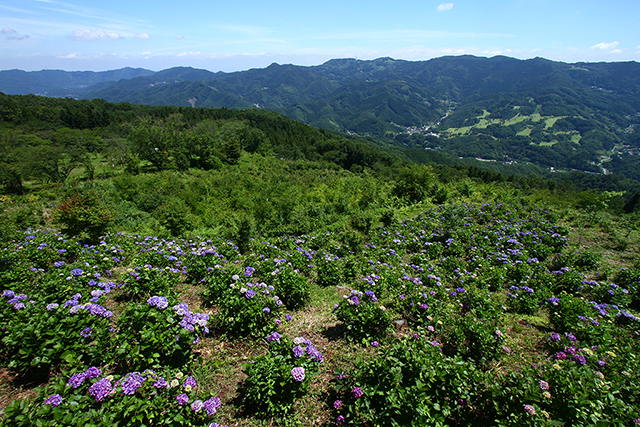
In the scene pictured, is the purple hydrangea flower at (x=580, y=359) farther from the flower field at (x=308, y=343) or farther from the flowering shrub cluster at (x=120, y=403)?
the flowering shrub cluster at (x=120, y=403)

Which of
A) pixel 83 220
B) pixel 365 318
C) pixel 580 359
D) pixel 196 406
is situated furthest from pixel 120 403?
pixel 83 220

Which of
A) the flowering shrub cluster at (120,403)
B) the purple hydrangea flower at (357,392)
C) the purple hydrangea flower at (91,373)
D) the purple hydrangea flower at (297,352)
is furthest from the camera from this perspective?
the purple hydrangea flower at (297,352)

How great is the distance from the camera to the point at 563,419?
10.7 feet

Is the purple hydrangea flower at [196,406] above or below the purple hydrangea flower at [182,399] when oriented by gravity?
below

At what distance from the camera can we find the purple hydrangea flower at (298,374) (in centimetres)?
379

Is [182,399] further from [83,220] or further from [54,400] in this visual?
[83,220]

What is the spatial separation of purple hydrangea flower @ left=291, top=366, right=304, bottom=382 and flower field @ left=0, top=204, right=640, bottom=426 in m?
0.02

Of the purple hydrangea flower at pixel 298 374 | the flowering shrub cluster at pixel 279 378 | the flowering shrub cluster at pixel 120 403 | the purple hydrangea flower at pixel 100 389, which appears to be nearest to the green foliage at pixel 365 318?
the flowering shrub cluster at pixel 279 378

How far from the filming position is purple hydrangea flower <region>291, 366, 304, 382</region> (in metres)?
3.79

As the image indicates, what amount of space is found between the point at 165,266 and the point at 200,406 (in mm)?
5123

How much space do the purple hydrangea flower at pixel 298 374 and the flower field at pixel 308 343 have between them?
2cm

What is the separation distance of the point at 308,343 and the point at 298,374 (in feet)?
1.92

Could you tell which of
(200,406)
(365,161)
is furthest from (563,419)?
(365,161)

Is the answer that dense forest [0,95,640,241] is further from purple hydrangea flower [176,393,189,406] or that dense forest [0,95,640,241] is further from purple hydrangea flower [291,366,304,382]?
purple hydrangea flower [176,393,189,406]
